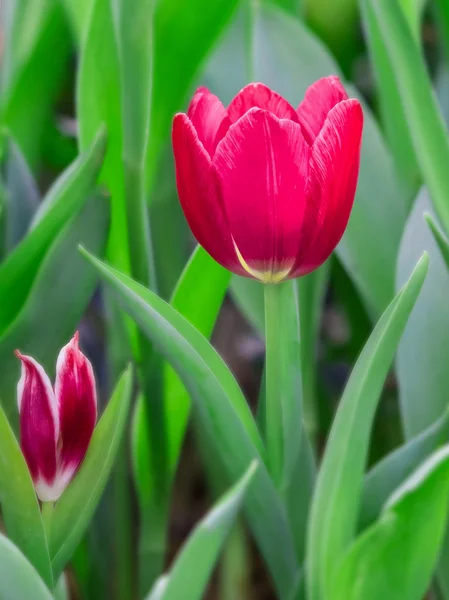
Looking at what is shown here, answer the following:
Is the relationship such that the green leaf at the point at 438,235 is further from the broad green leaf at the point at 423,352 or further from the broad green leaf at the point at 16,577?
the broad green leaf at the point at 16,577

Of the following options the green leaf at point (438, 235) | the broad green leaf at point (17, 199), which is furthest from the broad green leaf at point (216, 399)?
the broad green leaf at point (17, 199)

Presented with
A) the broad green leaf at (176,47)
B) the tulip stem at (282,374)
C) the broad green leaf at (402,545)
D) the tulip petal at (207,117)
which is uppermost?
the broad green leaf at (176,47)

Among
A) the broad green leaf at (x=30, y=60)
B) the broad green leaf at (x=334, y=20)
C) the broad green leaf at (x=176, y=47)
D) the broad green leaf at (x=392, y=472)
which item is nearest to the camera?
the broad green leaf at (x=392, y=472)

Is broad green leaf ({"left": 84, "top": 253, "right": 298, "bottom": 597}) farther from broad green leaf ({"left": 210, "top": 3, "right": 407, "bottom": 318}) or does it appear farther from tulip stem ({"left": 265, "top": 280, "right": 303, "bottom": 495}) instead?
broad green leaf ({"left": 210, "top": 3, "right": 407, "bottom": 318})

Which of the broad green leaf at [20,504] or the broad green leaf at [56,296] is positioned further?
Result: the broad green leaf at [56,296]

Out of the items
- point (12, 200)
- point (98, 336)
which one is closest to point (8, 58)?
point (12, 200)
